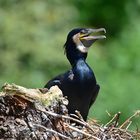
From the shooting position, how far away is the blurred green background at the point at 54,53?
1220 centimetres

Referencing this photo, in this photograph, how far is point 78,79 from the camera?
7727 millimetres

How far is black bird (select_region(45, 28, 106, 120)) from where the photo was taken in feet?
24.8

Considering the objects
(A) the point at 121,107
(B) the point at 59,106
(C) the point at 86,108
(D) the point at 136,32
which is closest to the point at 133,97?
(A) the point at 121,107

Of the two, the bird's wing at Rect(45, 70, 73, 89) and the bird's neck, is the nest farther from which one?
the bird's neck

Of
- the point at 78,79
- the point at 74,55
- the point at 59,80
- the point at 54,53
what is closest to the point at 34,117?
the point at 59,80

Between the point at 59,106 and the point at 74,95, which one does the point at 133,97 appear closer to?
the point at 74,95

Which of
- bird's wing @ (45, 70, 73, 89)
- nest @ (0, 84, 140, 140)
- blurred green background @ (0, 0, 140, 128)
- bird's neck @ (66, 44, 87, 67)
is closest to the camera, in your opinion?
nest @ (0, 84, 140, 140)

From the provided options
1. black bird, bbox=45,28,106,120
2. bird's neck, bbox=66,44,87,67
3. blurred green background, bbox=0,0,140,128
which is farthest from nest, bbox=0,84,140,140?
blurred green background, bbox=0,0,140,128

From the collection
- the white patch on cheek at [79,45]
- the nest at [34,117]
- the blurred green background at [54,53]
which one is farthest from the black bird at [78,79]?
the blurred green background at [54,53]

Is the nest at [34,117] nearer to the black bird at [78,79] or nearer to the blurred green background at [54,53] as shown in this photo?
the black bird at [78,79]

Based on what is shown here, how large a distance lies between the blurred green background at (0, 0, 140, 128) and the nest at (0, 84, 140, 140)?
18.2ft

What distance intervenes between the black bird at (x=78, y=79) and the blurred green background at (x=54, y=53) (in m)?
3.55

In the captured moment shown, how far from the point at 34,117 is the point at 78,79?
1861 mm

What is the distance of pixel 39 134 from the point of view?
5852 millimetres
